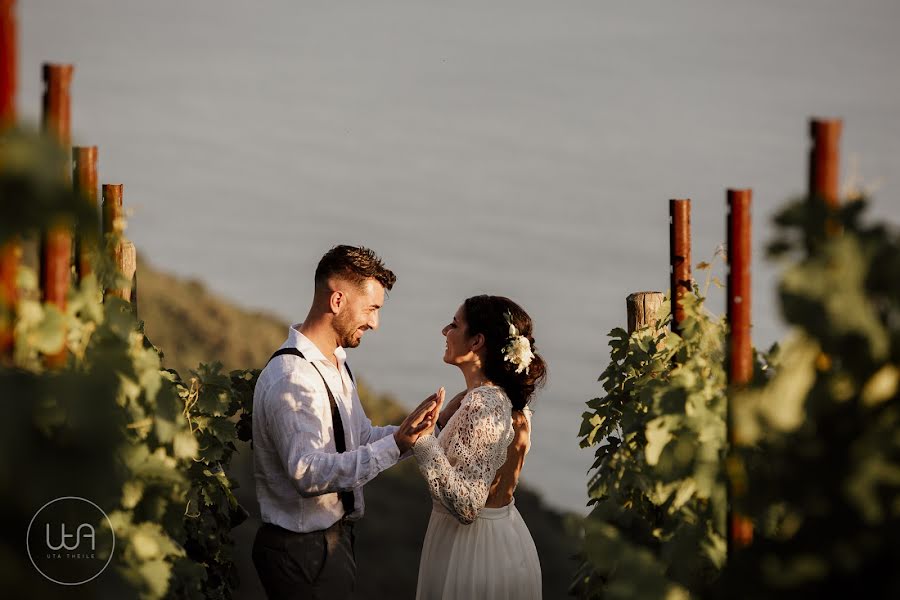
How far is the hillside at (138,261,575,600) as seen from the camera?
349 inches

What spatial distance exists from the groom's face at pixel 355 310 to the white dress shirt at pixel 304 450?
0.15 meters

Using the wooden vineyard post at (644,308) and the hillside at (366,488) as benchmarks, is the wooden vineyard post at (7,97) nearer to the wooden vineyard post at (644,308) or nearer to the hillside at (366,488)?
the hillside at (366,488)

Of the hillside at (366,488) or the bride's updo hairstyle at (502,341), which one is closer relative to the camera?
the bride's updo hairstyle at (502,341)

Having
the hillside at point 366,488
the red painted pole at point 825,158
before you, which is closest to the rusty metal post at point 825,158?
the red painted pole at point 825,158

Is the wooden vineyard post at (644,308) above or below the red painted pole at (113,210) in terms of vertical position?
below

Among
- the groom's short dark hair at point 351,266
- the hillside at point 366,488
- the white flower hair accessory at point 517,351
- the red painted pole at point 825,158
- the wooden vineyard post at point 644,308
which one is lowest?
the hillside at point 366,488

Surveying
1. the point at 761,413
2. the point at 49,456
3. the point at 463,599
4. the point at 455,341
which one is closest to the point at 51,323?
the point at 49,456

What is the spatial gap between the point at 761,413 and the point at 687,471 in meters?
1.14

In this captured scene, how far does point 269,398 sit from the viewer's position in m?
4.81

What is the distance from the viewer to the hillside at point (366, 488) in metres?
8.88

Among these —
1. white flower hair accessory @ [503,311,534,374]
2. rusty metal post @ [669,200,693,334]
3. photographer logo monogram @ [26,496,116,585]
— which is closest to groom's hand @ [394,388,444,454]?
white flower hair accessory @ [503,311,534,374]

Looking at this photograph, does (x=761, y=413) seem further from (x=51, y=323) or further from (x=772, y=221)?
(x=51, y=323)

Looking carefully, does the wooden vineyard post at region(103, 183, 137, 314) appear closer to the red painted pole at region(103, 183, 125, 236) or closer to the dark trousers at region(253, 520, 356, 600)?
the red painted pole at region(103, 183, 125, 236)

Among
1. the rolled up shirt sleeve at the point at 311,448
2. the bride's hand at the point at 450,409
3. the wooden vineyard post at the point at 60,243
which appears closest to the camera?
the wooden vineyard post at the point at 60,243
